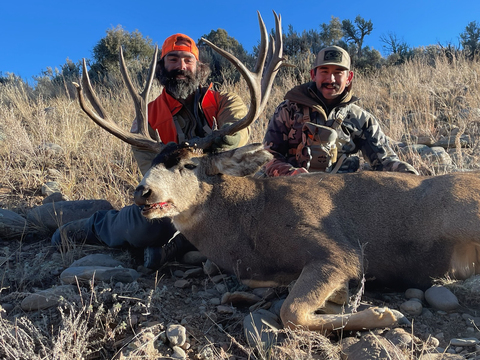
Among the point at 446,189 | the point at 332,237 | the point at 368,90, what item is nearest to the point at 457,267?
the point at 446,189

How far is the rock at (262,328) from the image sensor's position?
8.39ft

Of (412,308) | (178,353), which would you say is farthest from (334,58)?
(178,353)

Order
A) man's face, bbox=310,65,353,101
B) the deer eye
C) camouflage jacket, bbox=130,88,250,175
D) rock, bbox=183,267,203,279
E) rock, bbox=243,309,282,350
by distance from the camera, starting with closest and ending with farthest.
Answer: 1. rock, bbox=243,309,282,350
2. the deer eye
3. rock, bbox=183,267,203,279
4. camouflage jacket, bbox=130,88,250,175
5. man's face, bbox=310,65,353,101

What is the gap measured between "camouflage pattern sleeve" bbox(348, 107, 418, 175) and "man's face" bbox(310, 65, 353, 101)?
483mm

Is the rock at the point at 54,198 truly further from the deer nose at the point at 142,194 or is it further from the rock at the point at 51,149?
the deer nose at the point at 142,194

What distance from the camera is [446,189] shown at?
338 centimetres

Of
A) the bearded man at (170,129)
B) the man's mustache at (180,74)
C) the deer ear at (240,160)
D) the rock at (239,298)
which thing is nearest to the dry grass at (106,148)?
the rock at (239,298)

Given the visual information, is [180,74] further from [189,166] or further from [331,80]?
[189,166]

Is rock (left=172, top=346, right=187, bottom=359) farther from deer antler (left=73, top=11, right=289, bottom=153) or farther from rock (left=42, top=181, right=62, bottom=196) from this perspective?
rock (left=42, top=181, right=62, bottom=196)

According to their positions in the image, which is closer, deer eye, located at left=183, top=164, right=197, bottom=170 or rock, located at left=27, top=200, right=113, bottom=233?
deer eye, located at left=183, top=164, right=197, bottom=170

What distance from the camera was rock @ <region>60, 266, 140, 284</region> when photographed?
3.35 m

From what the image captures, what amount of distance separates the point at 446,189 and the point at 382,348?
1.65 metres

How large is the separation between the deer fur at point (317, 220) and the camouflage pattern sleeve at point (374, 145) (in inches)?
61.7

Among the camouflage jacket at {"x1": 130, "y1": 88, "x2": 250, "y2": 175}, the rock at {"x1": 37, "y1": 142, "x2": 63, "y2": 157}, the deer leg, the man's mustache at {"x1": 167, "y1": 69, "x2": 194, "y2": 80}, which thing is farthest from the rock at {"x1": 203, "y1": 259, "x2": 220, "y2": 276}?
the rock at {"x1": 37, "y1": 142, "x2": 63, "y2": 157}
